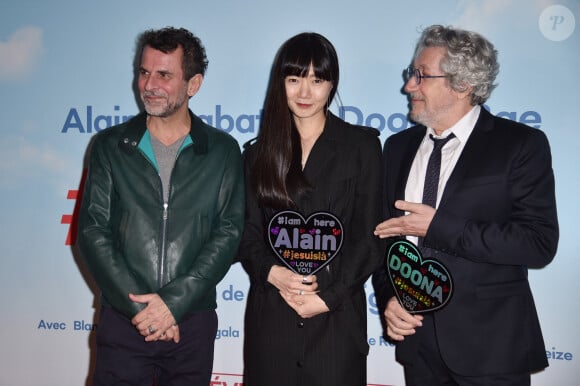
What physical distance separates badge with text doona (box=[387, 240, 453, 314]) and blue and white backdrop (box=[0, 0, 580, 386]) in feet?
3.88

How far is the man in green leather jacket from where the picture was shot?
2.30 m

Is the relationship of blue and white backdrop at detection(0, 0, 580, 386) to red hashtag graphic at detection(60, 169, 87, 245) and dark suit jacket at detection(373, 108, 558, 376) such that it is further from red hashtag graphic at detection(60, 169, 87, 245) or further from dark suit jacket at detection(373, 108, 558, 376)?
dark suit jacket at detection(373, 108, 558, 376)

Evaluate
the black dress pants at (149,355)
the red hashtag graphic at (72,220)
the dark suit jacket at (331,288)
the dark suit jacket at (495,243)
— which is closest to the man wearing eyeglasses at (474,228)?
the dark suit jacket at (495,243)

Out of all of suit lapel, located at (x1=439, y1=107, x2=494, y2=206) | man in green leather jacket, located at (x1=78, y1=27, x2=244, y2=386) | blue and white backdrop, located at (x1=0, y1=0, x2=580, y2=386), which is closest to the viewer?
suit lapel, located at (x1=439, y1=107, x2=494, y2=206)

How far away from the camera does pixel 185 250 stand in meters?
2.37

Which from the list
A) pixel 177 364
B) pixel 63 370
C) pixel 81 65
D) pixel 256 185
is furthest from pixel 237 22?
pixel 63 370

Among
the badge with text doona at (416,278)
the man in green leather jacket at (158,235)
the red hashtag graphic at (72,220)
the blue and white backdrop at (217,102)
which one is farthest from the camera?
the red hashtag graphic at (72,220)

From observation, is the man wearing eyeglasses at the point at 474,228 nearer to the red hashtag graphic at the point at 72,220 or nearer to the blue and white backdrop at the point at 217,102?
the blue and white backdrop at the point at 217,102

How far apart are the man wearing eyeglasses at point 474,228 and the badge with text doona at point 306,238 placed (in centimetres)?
21

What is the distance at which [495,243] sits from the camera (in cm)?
207

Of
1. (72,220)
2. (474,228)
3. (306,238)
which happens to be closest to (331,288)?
(306,238)

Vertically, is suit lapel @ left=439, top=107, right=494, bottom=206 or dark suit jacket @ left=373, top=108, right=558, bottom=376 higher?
suit lapel @ left=439, top=107, right=494, bottom=206

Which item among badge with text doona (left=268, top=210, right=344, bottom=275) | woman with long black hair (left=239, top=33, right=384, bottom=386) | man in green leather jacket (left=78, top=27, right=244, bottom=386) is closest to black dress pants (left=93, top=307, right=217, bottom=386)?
man in green leather jacket (left=78, top=27, right=244, bottom=386)

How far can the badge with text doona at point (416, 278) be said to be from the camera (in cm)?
208
